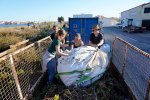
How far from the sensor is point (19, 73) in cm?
462

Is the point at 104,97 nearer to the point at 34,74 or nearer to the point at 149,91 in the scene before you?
the point at 149,91

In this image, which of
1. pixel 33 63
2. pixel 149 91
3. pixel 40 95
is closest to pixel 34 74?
pixel 33 63

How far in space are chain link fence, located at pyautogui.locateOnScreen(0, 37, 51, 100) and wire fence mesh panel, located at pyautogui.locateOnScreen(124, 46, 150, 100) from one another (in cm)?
225

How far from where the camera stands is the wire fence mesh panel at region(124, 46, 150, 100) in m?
4.19

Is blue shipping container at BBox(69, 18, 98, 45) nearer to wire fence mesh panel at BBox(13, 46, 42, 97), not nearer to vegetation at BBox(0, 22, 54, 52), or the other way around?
vegetation at BBox(0, 22, 54, 52)

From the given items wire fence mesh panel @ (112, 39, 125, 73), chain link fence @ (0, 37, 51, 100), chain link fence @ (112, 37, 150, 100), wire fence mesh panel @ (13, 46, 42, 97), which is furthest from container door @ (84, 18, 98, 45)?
chain link fence @ (112, 37, 150, 100)

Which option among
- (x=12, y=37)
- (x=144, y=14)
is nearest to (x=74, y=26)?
(x=12, y=37)

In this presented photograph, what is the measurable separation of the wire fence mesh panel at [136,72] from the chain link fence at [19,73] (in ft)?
7.40

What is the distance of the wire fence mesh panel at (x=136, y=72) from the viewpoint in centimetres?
419

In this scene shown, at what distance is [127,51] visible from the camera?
17.3 ft

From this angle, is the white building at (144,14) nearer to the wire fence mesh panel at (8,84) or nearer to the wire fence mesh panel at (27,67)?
the wire fence mesh panel at (27,67)

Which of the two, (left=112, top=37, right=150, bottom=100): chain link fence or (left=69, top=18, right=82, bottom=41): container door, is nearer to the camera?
(left=112, top=37, right=150, bottom=100): chain link fence

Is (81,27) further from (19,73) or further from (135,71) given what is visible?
(19,73)

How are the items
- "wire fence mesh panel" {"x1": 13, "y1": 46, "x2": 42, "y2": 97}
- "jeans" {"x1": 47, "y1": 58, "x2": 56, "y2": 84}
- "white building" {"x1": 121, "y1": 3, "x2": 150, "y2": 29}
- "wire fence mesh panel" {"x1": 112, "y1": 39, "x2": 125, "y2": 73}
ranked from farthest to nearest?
"white building" {"x1": 121, "y1": 3, "x2": 150, "y2": 29}
"wire fence mesh panel" {"x1": 112, "y1": 39, "x2": 125, "y2": 73}
"jeans" {"x1": 47, "y1": 58, "x2": 56, "y2": 84}
"wire fence mesh panel" {"x1": 13, "y1": 46, "x2": 42, "y2": 97}
